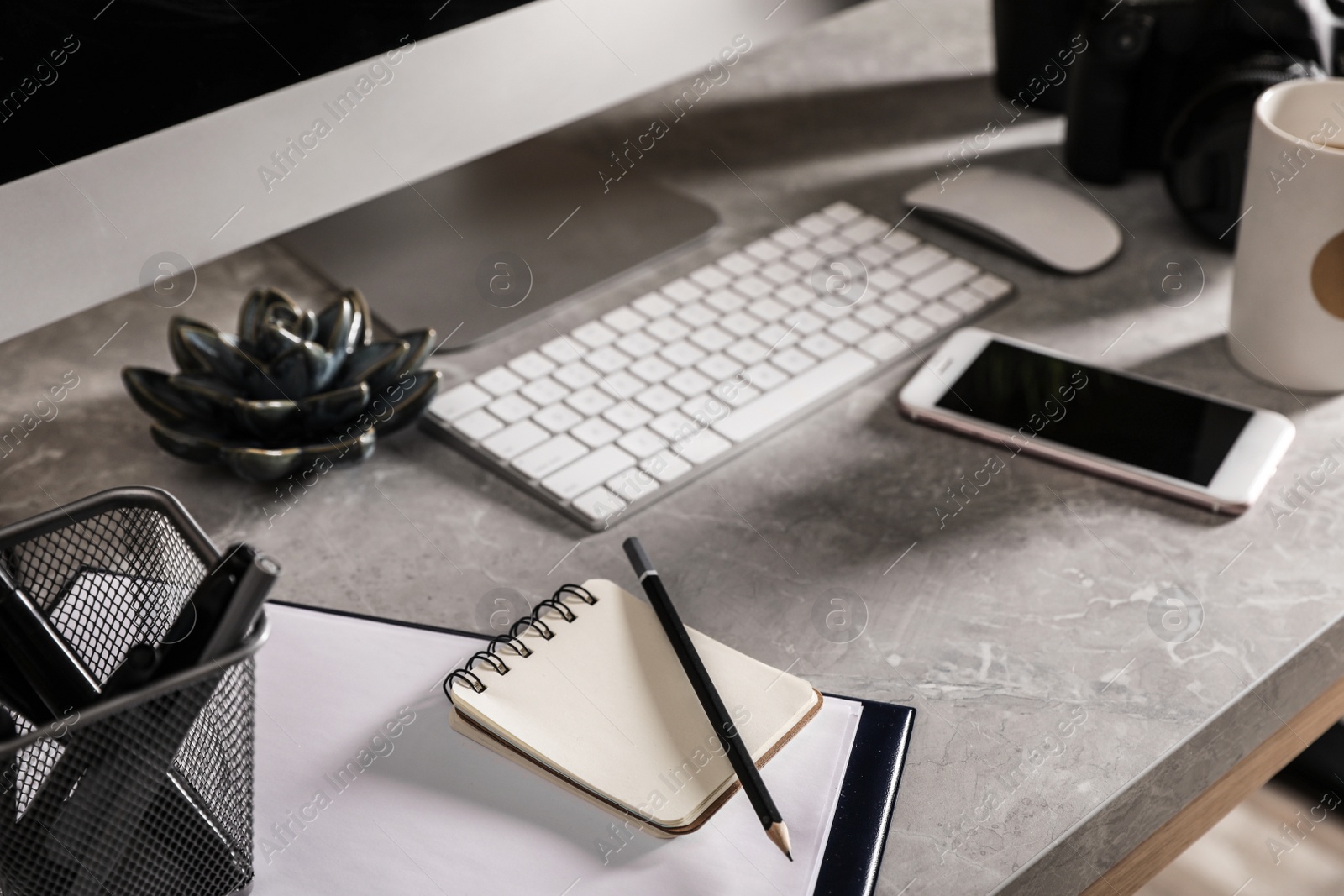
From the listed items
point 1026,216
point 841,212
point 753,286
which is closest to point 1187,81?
point 1026,216

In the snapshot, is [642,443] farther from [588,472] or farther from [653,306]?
[653,306]

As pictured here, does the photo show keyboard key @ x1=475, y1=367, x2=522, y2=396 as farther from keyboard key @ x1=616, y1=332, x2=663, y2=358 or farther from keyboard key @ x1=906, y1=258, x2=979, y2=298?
keyboard key @ x1=906, y1=258, x2=979, y2=298

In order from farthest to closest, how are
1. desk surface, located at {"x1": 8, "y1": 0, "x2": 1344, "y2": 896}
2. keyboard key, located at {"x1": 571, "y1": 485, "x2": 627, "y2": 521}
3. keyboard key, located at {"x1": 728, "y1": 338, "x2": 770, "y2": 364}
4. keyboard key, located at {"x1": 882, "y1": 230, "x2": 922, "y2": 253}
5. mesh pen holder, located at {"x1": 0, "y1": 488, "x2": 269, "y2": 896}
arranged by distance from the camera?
keyboard key, located at {"x1": 882, "y1": 230, "x2": 922, "y2": 253} < keyboard key, located at {"x1": 728, "y1": 338, "x2": 770, "y2": 364} < keyboard key, located at {"x1": 571, "y1": 485, "x2": 627, "y2": 521} < desk surface, located at {"x1": 8, "y1": 0, "x2": 1344, "y2": 896} < mesh pen holder, located at {"x1": 0, "y1": 488, "x2": 269, "y2": 896}

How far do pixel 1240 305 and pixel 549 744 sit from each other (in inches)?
19.2

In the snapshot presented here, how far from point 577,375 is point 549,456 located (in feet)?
0.24

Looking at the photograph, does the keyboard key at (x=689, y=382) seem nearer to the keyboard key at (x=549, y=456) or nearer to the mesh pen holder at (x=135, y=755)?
the keyboard key at (x=549, y=456)

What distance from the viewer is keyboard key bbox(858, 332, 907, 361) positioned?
71cm

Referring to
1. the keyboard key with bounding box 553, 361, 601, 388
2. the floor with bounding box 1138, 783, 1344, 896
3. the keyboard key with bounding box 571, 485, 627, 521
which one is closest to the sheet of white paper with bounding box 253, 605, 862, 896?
the keyboard key with bounding box 571, 485, 627, 521

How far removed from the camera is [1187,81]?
0.86 meters

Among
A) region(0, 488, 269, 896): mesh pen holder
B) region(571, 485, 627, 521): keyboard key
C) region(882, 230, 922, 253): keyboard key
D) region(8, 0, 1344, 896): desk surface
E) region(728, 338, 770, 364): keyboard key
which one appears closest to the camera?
region(0, 488, 269, 896): mesh pen holder

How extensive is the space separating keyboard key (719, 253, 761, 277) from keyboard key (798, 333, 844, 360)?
Result: 85 mm

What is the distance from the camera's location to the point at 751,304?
2.48ft

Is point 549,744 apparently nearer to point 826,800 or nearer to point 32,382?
point 826,800

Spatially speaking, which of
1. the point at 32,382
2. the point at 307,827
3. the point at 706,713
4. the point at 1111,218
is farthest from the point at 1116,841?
the point at 32,382
